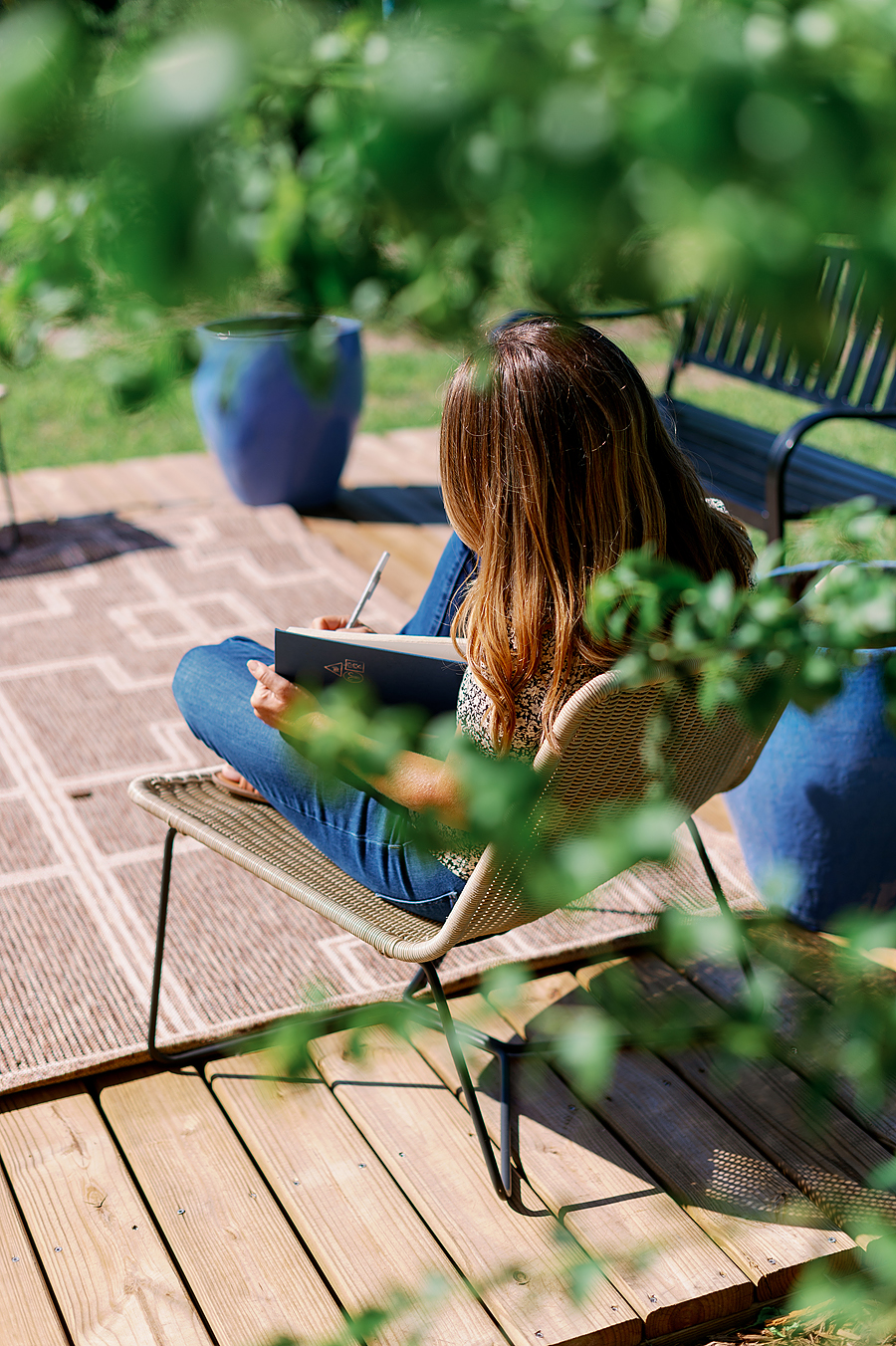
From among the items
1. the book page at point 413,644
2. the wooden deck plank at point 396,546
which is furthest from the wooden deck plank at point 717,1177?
the wooden deck plank at point 396,546

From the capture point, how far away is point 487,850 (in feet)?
4.87

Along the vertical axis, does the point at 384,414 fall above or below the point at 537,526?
below

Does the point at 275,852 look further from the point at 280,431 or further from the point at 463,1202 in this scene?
the point at 280,431

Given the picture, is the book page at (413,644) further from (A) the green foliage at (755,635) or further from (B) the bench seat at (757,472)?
(B) the bench seat at (757,472)

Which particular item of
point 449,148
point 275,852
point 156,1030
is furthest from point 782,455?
point 449,148

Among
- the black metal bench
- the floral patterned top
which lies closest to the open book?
the floral patterned top

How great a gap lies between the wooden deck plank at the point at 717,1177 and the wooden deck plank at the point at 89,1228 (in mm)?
623

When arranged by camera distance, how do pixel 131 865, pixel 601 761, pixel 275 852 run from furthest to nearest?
pixel 131 865 < pixel 275 852 < pixel 601 761

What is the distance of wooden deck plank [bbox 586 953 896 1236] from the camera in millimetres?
1782

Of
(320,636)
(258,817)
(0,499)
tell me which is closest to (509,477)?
(320,636)

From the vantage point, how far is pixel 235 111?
0.35 meters

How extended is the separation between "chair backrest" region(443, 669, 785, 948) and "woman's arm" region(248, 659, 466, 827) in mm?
103

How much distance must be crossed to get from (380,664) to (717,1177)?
907mm

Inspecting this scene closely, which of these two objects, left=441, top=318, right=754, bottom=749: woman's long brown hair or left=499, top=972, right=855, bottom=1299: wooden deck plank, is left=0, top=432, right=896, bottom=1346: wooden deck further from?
left=441, top=318, right=754, bottom=749: woman's long brown hair
